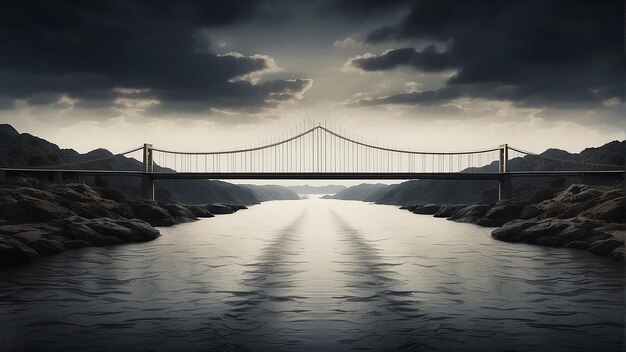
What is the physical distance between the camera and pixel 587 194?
45156mm

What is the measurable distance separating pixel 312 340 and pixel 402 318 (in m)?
3.74

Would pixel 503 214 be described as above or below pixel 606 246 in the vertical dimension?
above

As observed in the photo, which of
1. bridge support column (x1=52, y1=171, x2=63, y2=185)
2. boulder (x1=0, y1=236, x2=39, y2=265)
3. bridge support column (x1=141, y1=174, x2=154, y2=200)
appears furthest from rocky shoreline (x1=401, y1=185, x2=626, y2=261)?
bridge support column (x1=52, y1=171, x2=63, y2=185)

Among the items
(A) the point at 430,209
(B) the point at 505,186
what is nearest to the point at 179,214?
(A) the point at 430,209

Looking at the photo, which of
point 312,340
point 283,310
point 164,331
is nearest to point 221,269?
point 283,310

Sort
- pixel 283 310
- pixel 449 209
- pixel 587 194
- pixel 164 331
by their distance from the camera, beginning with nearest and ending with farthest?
1. pixel 164 331
2. pixel 283 310
3. pixel 587 194
4. pixel 449 209

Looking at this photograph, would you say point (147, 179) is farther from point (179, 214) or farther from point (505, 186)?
point (505, 186)

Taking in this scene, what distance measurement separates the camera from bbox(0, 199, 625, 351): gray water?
1250 centimetres

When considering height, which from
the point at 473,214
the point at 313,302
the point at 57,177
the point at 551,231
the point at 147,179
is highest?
the point at 57,177

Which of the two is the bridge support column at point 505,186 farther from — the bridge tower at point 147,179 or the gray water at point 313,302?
the bridge tower at point 147,179

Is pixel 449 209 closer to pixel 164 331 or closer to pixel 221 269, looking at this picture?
pixel 221 269

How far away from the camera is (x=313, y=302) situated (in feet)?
56.5

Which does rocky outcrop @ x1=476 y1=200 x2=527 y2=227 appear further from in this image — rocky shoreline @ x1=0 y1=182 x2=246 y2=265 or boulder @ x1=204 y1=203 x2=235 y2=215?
boulder @ x1=204 y1=203 x2=235 y2=215

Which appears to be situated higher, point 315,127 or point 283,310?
point 315,127
